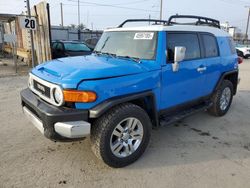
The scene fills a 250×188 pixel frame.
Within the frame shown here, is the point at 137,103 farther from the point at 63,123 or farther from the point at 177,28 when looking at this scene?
the point at 177,28

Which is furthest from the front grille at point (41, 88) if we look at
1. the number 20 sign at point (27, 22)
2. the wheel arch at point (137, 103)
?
the number 20 sign at point (27, 22)

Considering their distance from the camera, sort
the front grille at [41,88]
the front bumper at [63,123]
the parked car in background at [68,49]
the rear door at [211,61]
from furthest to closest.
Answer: the parked car in background at [68,49] < the rear door at [211,61] < the front grille at [41,88] < the front bumper at [63,123]

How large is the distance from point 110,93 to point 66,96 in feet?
1.76

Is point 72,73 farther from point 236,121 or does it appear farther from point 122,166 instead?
point 236,121

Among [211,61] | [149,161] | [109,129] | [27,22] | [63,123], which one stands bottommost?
[149,161]

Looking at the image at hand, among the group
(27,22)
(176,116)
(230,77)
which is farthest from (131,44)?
(27,22)

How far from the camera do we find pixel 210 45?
186 inches

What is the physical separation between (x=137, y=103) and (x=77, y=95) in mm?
1061

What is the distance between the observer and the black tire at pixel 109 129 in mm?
3064

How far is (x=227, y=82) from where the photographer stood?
17.7 ft

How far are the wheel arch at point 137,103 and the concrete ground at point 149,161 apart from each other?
2.03ft

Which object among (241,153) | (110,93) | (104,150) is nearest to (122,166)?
(104,150)

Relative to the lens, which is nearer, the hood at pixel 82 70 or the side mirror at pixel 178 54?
the hood at pixel 82 70

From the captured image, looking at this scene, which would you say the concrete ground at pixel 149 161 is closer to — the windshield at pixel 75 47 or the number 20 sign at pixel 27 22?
the number 20 sign at pixel 27 22
